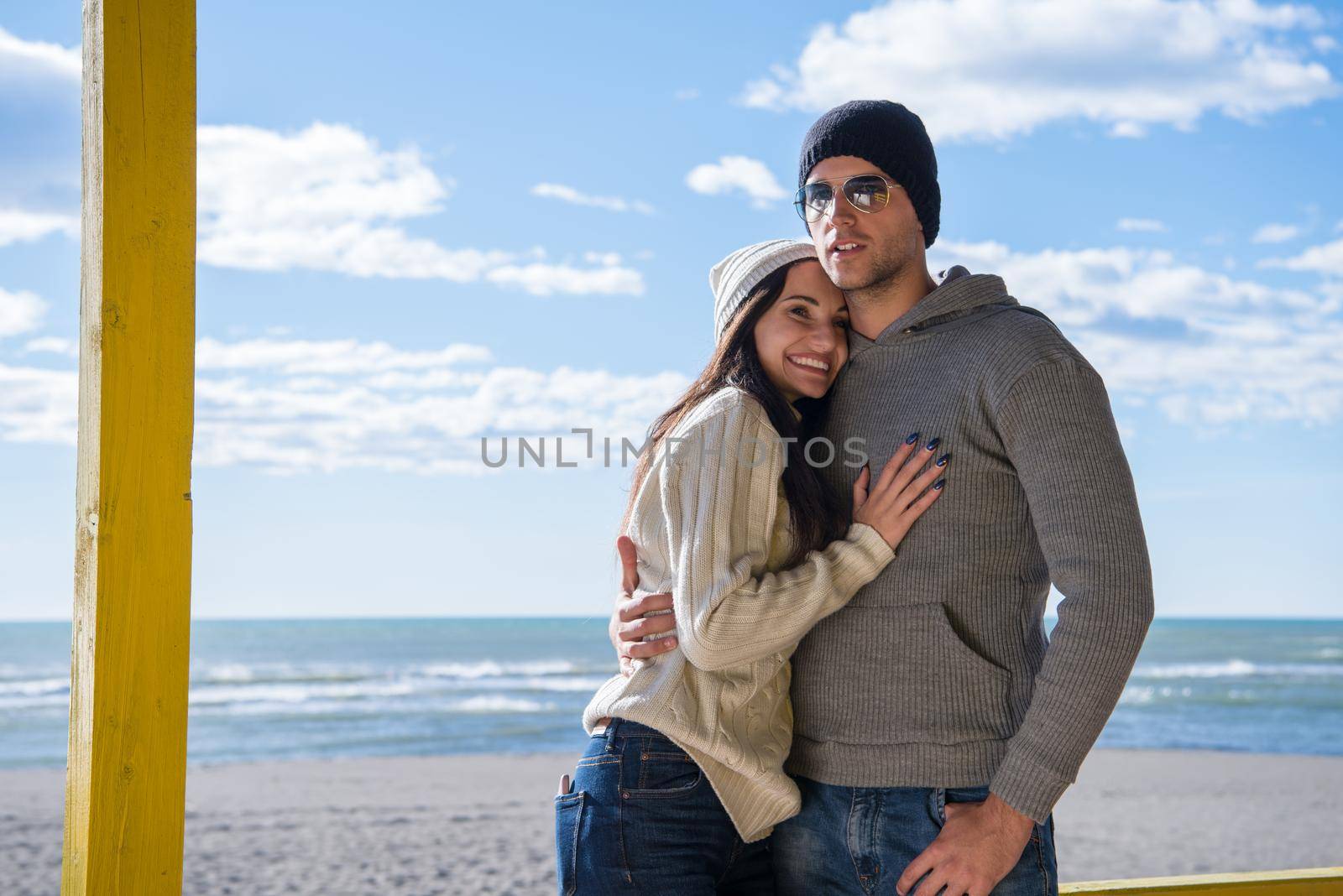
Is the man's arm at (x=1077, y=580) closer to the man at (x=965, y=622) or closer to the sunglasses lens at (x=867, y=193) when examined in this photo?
the man at (x=965, y=622)

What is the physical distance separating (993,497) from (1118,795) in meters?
10.1

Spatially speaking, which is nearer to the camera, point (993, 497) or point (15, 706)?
point (993, 497)

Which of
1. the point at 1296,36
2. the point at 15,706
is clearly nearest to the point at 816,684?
the point at 15,706

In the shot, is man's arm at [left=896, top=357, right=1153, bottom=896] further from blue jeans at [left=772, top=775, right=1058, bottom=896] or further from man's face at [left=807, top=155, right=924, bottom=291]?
man's face at [left=807, top=155, right=924, bottom=291]

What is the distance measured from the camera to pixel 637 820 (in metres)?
1.83

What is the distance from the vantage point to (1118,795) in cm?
1077

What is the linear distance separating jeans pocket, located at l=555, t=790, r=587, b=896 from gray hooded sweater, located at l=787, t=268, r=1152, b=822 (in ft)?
1.40

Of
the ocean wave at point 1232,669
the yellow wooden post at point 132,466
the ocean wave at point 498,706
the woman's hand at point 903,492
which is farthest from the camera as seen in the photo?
the ocean wave at point 1232,669

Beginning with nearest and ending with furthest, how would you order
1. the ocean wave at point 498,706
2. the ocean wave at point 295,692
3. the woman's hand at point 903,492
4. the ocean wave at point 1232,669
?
the woman's hand at point 903,492 → the ocean wave at point 498,706 → the ocean wave at point 295,692 → the ocean wave at point 1232,669

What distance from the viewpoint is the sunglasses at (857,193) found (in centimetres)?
224

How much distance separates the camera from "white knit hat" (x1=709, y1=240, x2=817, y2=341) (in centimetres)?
231

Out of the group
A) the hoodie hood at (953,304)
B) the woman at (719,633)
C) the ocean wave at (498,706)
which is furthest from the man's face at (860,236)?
the ocean wave at (498,706)

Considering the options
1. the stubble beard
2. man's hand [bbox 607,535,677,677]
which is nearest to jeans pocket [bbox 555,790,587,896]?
man's hand [bbox 607,535,677,677]

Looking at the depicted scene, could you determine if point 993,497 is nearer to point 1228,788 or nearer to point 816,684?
point 816,684
